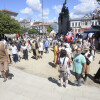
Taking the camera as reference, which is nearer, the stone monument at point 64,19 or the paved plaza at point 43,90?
the paved plaza at point 43,90

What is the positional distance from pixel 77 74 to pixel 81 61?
0.54 metres

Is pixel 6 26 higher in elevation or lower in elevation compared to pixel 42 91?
higher

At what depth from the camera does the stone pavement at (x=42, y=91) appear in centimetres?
388

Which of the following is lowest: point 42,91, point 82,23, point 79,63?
point 42,91

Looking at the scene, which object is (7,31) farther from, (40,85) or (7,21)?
(40,85)

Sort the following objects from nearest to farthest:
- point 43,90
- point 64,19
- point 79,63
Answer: point 79,63 < point 43,90 < point 64,19

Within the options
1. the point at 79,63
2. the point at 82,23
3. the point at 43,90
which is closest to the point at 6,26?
the point at 43,90

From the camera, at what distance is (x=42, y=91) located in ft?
14.0

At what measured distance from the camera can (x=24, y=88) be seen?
448 centimetres

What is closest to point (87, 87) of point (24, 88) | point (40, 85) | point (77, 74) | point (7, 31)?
point (77, 74)

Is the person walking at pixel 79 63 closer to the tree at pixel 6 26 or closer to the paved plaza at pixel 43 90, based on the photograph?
the paved plaza at pixel 43 90

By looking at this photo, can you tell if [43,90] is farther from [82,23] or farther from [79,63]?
[82,23]

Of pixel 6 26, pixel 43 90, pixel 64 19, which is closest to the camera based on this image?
pixel 43 90

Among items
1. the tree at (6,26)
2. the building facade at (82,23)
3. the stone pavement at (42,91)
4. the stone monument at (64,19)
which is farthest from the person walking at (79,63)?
the building facade at (82,23)
